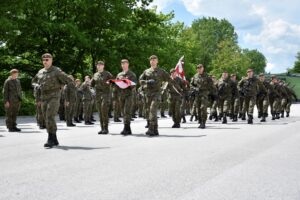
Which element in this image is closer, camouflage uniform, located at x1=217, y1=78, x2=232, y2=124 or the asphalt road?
the asphalt road

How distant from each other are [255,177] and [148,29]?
109 ft

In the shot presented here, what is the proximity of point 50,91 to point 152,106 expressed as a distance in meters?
3.46

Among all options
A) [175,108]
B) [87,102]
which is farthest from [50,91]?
[87,102]

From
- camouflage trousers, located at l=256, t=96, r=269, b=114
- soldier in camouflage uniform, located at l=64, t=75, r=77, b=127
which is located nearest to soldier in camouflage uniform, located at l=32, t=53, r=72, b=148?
soldier in camouflage uniform, located at l=64, t=75, r=77, b=127

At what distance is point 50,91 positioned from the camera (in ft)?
35.2

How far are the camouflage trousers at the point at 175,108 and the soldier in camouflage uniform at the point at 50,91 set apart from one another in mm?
6519

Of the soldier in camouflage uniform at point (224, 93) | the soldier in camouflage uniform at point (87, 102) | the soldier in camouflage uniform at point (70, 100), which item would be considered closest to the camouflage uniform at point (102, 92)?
the soldier in camouflage uniform at point (70, 100)

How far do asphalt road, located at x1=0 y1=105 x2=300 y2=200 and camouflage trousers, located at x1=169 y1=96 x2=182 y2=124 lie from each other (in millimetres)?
4696

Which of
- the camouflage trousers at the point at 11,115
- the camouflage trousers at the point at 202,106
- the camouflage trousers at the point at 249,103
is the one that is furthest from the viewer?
the camouflage trousers at the point at 249,103

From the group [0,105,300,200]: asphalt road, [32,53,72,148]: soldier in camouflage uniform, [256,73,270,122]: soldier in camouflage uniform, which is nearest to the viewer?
[0,105,300,200]: asphalt road

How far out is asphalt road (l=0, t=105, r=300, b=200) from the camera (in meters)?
5.79

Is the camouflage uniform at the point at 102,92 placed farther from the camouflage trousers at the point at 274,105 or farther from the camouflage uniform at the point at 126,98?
the camouflage trousers at the point at 274,105

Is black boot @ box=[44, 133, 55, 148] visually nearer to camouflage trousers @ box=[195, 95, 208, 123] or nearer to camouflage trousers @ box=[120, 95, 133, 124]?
camouflage trousers @ box=[120, 95, 133, 124]

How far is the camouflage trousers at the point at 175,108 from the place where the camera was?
16.7 meters
